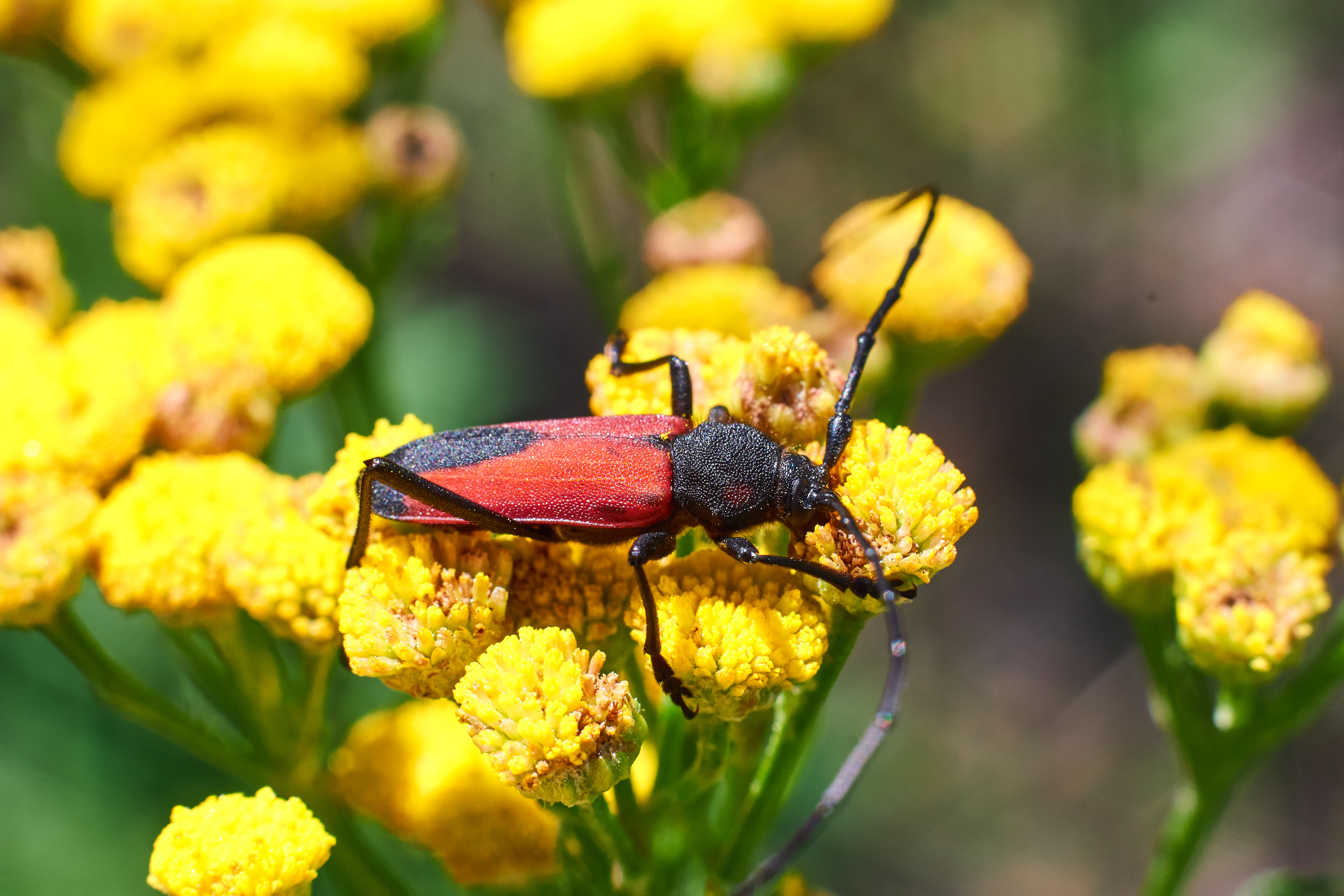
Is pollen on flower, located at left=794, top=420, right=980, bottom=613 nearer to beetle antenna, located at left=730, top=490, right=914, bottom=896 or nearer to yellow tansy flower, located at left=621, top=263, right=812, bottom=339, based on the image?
beetle antenna, located at left=730, top=490, right=914, bottom=896

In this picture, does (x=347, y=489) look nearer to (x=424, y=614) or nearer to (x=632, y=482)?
(x=424, y=614)

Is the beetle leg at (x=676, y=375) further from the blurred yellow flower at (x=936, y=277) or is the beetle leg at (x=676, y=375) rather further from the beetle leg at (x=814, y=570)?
the blurred yellow flower at (x=936, y=277)

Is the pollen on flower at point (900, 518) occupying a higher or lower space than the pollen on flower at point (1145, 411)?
higher

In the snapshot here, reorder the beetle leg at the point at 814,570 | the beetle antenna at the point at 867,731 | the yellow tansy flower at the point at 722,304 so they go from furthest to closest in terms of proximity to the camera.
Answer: the yellow tansy flower at the point at 722,304 → the beetle leg at the point at 814,570 → the beetle antenna at the point at 867,731

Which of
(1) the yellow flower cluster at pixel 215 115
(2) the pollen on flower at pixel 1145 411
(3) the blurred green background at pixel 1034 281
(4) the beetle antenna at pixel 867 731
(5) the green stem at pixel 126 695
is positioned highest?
(1) the yellow flower cluster at pixel 215 115

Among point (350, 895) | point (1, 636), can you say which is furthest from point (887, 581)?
point (1, 636)

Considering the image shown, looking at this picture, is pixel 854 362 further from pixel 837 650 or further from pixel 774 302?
pixel 774 302

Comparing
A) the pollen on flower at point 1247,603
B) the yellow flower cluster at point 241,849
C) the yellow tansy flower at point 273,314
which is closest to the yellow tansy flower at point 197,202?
the yellow tansy flower at point 273,314

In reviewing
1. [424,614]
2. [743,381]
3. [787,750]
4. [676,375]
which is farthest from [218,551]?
[787,750]
